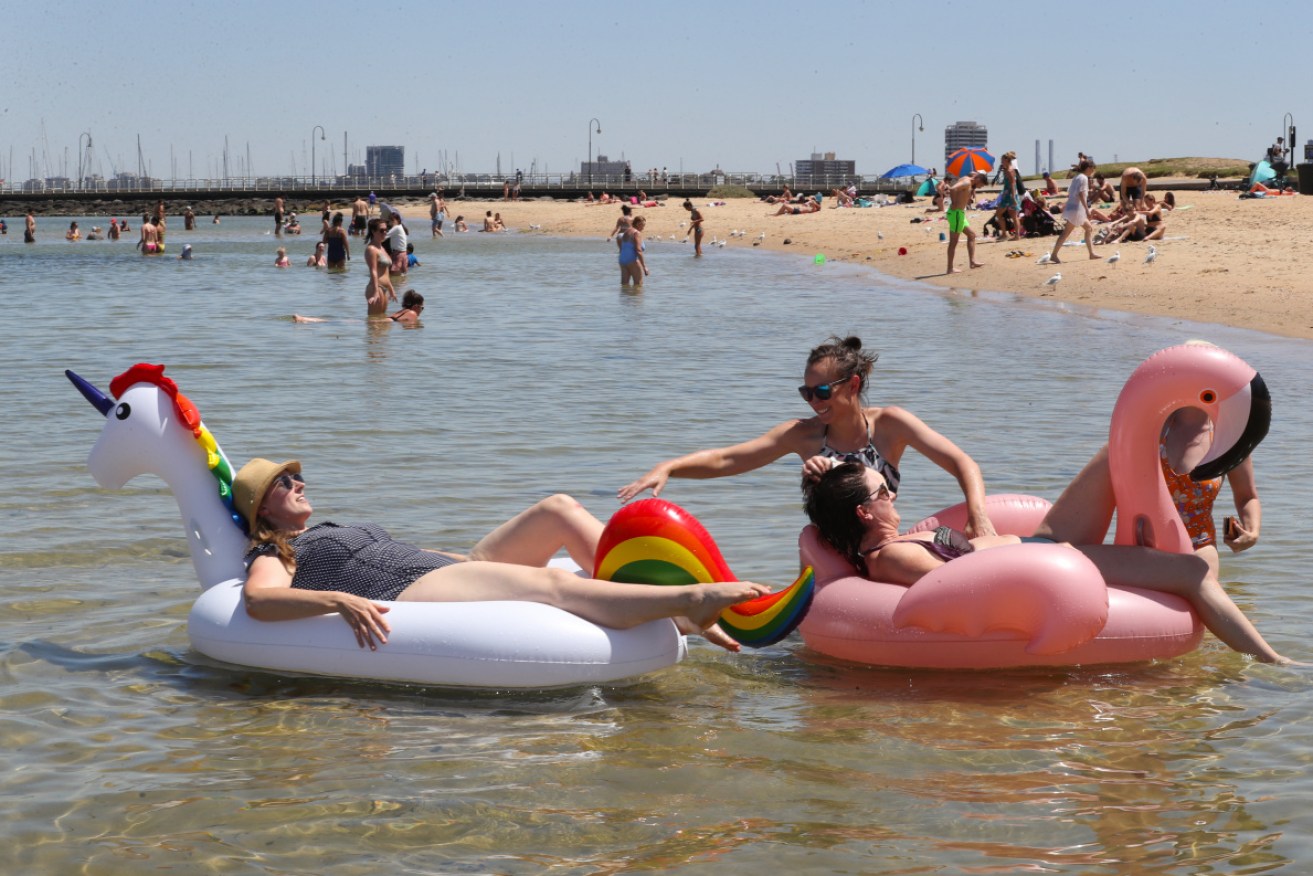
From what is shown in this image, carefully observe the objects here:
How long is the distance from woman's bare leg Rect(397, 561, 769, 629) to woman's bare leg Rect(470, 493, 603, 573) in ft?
0.48

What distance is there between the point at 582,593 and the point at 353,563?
768 mm

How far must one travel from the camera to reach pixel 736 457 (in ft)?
16.8

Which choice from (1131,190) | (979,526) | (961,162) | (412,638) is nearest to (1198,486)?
(979,526)

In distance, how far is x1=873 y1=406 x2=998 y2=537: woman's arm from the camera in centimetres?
496

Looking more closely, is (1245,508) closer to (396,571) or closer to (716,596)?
(716,596)

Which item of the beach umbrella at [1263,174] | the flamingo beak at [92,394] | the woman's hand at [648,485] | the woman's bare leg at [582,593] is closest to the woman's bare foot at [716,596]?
the woman's bare leg at [582,593]

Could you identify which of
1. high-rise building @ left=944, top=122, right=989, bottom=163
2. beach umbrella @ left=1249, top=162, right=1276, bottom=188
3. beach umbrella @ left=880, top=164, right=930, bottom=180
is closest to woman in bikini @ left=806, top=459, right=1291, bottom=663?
beach umbrella @ left=1249, top=162, right=1276, bottom=188

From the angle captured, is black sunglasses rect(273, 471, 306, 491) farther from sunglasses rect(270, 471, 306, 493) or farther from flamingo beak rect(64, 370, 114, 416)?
flamingo beak rect(64, 370, 114, 416)

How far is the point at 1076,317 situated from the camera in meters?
16.6

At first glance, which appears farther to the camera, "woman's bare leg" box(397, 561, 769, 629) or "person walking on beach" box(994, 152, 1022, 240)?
"person walking on beach" box(994, 152, 1022, 240)

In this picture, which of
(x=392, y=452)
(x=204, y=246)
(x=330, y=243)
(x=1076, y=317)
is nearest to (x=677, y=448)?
(x=392, y=452)

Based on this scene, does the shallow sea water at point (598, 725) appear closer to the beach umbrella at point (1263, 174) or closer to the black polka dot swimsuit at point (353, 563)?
the black polka dot swimsuit at point (353, 563)

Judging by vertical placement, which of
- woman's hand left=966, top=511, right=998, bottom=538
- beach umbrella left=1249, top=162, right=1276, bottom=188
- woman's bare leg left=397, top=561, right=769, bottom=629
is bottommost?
woman's bare leg left=397, top=561, right=769, bottom=629

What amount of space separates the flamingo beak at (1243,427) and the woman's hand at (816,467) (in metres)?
1.22
